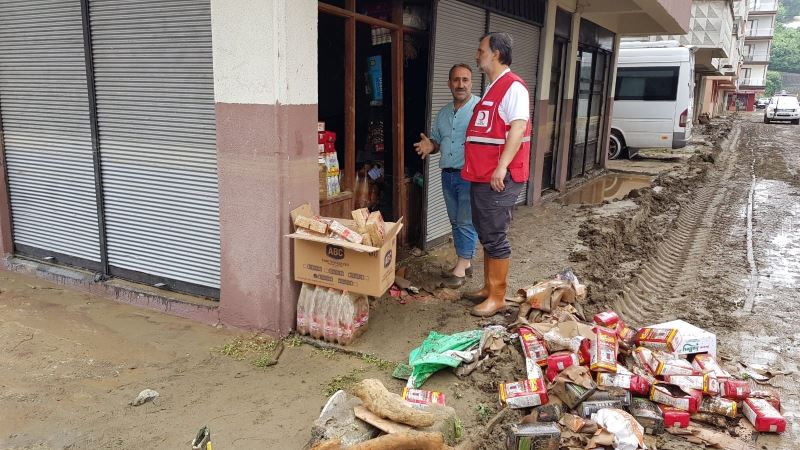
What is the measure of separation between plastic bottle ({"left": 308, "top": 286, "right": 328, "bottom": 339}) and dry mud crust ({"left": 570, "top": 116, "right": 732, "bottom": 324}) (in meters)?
2.33

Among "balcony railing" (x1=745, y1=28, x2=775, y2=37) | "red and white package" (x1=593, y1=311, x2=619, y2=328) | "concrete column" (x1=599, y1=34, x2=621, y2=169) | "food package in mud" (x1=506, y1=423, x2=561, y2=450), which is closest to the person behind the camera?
"food package in mud" (x1=506, y1=423, x2=561, y2=450)

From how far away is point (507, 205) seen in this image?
4.12 metres

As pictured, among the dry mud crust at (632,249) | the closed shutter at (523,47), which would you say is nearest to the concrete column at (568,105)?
the dry mud crust at (632,249)

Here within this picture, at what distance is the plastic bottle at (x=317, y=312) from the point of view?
12.8 ft

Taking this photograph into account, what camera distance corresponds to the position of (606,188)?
11055 millimetres

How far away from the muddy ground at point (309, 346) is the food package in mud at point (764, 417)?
60 mm

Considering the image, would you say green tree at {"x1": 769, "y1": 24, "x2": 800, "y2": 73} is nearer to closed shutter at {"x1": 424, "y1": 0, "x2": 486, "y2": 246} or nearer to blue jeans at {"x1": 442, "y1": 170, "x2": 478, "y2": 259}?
closed shutter at {"x1": 424, "y1": 0, "x2": 486, "y2": 246}

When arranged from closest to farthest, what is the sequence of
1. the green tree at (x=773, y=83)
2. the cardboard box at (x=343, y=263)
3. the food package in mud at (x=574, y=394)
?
the food package in mud at (x=574, y=394)
the cardboard box at (x=343, y=263)
the green tree at (x=773, y=83)

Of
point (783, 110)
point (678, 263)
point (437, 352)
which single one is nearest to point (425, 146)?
point (437, 352)

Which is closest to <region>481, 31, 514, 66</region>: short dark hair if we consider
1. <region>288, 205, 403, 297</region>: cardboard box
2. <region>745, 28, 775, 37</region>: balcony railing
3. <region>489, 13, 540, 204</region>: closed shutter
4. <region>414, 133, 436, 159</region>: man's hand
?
<region>414, 133, 436, 159</region>: man's hand

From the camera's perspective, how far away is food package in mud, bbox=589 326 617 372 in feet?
11.2

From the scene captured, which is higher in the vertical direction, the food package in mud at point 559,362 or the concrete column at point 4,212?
the concrete column at point 4,212

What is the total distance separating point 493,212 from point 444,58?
2200mm

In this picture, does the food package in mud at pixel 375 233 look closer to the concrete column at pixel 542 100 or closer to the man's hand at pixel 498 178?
the man's hand at pixel 498 178
